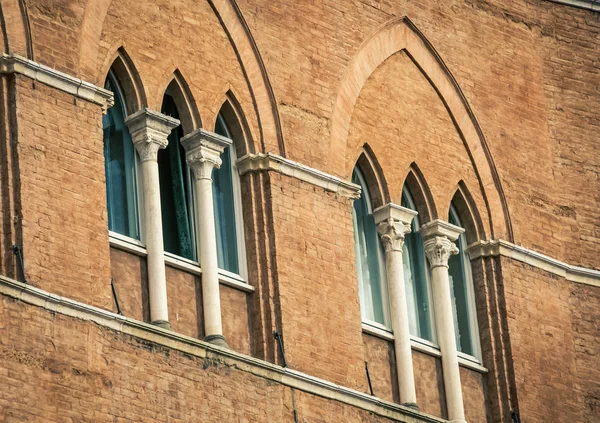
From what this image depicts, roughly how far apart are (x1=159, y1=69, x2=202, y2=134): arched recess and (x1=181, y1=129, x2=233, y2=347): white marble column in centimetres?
14

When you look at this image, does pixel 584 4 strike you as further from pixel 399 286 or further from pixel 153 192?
pixel 153 192

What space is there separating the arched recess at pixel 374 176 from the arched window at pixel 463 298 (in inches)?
45.8

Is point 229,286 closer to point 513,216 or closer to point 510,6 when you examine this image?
point 513,216

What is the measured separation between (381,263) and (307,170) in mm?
1515

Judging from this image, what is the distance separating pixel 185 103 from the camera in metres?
22.5

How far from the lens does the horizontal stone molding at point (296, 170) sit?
74.8 feet

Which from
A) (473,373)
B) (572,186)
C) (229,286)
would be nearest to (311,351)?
(229,286)

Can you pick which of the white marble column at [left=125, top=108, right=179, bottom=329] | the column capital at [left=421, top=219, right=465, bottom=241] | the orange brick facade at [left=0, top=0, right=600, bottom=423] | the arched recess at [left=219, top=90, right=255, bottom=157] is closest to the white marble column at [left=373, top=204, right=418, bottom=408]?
the orange brick facade at [left=0, top=0, right=600, bottom=423]

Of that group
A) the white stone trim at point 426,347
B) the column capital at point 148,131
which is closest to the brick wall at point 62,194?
the column capital at point 148,131

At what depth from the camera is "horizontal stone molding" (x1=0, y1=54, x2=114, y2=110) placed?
68.1 ft

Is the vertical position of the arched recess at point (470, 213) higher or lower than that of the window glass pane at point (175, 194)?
higher

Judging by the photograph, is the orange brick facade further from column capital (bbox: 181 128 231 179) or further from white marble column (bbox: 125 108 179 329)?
column capital (bbox: 181 128 231 179)

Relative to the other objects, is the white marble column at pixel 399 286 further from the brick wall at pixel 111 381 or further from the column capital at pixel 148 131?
the column capital at pixel 148 131

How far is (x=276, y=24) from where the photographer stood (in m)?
23.5
